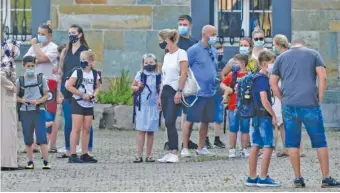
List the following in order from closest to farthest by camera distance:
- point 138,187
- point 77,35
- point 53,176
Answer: point 138,187
point 53,176
point 77,35

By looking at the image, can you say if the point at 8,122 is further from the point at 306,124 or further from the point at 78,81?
the point at 306,124

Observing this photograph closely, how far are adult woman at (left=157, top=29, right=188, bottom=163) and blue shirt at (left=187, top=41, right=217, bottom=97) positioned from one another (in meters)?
0.58

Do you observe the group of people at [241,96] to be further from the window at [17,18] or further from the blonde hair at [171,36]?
the window at [17,18]

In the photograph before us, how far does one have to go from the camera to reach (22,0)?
889 inches

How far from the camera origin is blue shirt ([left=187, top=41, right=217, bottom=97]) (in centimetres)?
1809

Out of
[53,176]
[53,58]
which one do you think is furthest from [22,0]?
[53,176]

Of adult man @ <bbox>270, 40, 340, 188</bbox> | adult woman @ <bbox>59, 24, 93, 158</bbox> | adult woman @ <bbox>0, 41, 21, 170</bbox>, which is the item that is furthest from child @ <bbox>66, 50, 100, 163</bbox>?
adult man @ <bbox>270, 40, 340, 188</bbox>

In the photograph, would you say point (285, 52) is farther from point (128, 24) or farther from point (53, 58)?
point (128, 24)

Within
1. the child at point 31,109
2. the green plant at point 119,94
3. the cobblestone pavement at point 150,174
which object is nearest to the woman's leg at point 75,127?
the cobblestone pavement at point 150,174

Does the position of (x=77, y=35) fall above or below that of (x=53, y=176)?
above

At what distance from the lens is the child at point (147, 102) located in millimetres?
17375

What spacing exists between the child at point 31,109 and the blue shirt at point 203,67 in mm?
2388

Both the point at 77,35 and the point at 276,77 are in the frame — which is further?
the point at 77,35

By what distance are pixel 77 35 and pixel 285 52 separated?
12.5 ft
